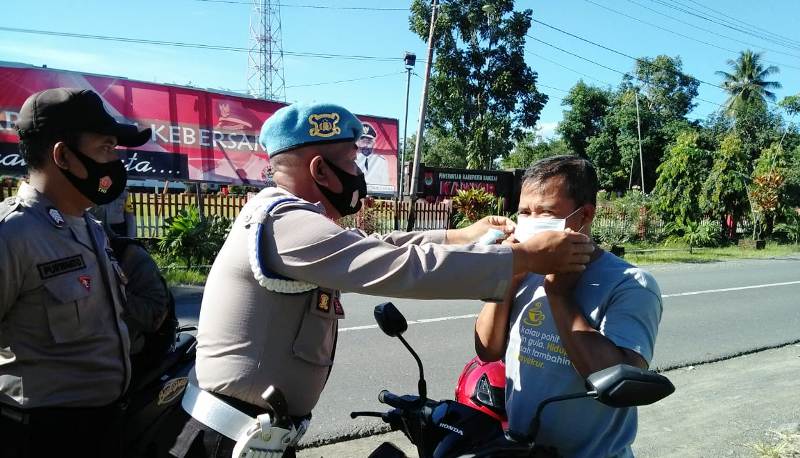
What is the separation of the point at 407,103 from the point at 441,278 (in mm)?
26553

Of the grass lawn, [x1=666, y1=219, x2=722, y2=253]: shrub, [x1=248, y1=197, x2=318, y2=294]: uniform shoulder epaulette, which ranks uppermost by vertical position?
[x1=248, y1=197, x2=318, y2=294]: uniform shoulder epaulette

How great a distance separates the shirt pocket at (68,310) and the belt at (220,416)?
1.79 feet

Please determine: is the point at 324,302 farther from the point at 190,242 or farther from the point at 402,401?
the point at 190,242

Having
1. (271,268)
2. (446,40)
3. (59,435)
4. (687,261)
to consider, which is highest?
(446,40)

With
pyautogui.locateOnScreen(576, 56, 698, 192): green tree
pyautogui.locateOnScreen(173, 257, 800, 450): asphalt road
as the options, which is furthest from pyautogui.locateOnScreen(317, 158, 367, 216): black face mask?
pyautogui.locateOnScreen(576, 56, 698, 192): green tree

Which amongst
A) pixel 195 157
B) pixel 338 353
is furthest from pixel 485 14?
pixel 338 353

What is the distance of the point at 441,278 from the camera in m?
1.43

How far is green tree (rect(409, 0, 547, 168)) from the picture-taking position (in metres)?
28.6

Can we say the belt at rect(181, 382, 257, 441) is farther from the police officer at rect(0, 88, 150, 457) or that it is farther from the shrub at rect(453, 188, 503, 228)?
the shrub at rect(453, 188, 503, 228)

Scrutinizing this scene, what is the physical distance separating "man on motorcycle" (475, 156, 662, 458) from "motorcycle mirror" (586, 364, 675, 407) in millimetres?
238

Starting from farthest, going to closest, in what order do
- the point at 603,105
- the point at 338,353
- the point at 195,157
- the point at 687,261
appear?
the point at 603,105, the point at 687,261, the point at 195,157, the point at 338,353

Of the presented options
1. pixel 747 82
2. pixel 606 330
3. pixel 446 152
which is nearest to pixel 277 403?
pixel 606 330

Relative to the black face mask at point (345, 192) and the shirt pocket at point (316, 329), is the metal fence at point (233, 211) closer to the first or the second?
the black face mask at point (345, 192)

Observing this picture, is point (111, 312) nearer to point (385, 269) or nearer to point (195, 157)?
point (385, 269)
